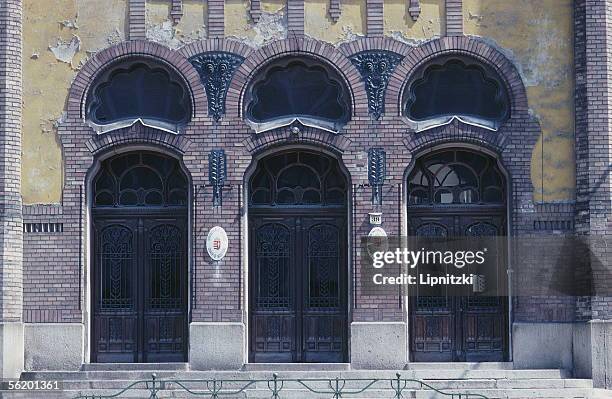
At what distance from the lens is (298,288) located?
2259 centimetres

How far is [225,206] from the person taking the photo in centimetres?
2227

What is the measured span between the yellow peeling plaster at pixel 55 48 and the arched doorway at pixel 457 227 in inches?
237

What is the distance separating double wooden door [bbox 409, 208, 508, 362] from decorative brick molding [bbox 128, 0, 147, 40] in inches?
223

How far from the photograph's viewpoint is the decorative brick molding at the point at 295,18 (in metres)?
22.5

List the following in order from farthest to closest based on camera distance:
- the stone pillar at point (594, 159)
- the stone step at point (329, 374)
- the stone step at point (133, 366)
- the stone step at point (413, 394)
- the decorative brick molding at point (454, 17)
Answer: the decorative brick molding at point (454, 17), the stone step at point (133, 366), the stone pillar at point (594, 159), the stone step at point (329, 374), the stone step at point (413, 394)

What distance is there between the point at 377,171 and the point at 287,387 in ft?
13.2

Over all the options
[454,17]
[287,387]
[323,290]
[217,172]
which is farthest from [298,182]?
[454,17]

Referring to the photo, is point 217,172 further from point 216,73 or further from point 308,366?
point 308,366

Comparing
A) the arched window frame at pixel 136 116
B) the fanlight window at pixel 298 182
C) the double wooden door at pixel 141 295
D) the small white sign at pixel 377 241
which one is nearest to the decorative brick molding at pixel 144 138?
the arched window frame at pixel 136 116

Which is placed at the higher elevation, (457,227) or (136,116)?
(136,116)

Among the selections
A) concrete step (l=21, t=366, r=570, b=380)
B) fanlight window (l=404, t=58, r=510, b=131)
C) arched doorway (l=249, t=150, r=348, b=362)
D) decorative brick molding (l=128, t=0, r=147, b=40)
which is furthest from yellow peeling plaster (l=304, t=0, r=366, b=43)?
concrete step (l=21, t=366, r=570, b=380)

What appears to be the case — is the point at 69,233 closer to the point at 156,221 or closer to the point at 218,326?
the point at 156,221

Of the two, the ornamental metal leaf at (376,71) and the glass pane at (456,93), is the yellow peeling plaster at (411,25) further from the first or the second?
the glass pane at (456,93)

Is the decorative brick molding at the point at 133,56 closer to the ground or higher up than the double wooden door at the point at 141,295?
higher up
